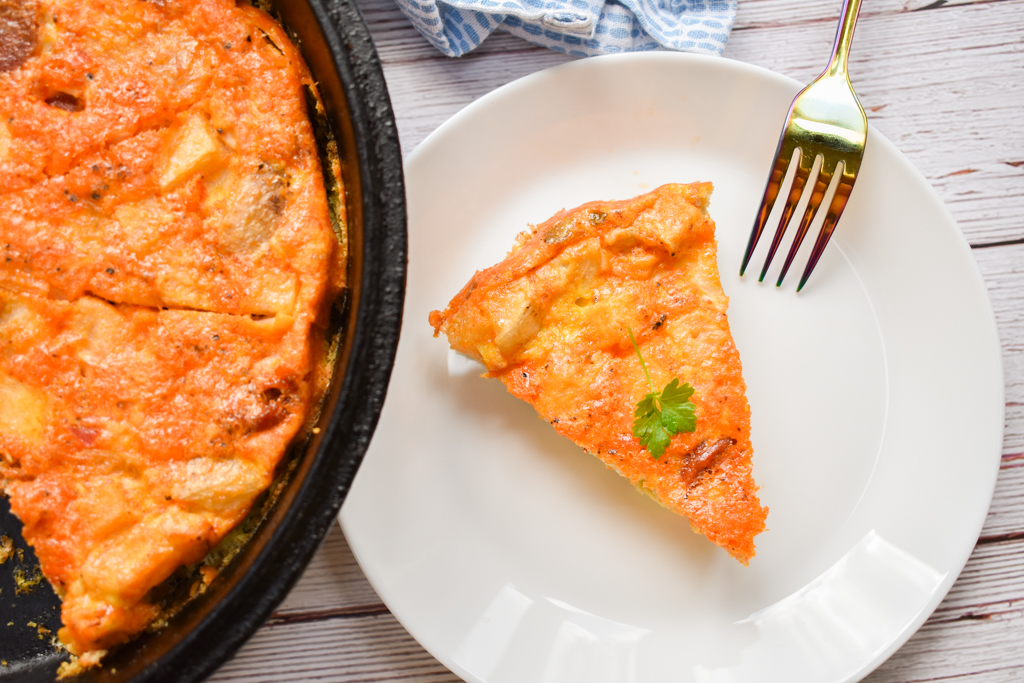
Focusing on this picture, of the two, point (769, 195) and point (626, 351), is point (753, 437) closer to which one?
point (626, 351)

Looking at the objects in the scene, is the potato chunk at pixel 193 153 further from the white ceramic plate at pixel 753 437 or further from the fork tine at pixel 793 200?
the fork tine at pixel 793 200

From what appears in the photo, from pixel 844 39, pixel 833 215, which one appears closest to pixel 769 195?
pixel 833 215

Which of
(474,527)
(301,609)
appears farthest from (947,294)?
(301,609)

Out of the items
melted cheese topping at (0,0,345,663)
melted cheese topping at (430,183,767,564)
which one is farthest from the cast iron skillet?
melted cheese topping at (430,183,767,564)

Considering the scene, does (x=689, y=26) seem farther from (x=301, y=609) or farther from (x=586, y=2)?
(x=301, y=609)

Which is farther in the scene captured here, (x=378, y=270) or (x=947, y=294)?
(x=947, y=294)

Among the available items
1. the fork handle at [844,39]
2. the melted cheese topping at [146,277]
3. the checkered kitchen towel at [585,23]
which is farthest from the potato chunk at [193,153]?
the fork handle at [844,39]

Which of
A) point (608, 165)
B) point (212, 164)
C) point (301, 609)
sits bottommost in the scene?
point (301, 609)
